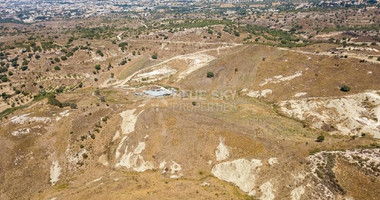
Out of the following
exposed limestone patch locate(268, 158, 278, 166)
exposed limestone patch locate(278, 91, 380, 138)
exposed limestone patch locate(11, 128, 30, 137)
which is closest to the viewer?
exposed limestone patch locate(268, 158, 278, 166)

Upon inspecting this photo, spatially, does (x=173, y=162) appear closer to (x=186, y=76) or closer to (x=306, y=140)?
(x=306, y=140)

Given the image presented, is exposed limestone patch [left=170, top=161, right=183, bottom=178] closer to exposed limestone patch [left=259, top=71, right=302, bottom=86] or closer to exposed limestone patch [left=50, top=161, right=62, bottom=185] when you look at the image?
exposed limestone patch [left=50, top=161, right=62, bottom=185]

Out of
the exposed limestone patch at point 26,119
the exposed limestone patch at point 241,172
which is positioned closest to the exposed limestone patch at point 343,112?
the exposed limestone patch at point 241,172

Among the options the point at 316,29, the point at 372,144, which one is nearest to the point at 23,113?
the point at 372,144

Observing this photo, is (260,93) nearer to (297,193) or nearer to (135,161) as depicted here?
(297,193)

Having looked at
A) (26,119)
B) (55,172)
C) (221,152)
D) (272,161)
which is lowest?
(221,152)

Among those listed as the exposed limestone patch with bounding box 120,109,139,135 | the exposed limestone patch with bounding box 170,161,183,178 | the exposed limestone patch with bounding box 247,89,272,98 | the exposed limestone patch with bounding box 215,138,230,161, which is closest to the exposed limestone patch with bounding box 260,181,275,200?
the exposed limestone patch with bounding box 215,138,230,161

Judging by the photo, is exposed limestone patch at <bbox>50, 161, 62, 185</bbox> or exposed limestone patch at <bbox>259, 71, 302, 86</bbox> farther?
exposed limestone patch at <bbox>259, 71, 302, 86</bbox>

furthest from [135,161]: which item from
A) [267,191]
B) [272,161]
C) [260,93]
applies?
[260,93]
